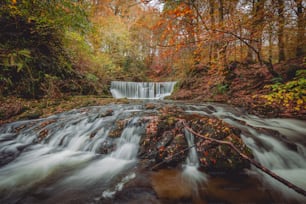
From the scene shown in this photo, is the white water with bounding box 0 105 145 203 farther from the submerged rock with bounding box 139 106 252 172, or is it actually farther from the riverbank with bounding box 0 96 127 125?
the riverbank with bounding box 0 96 127 125

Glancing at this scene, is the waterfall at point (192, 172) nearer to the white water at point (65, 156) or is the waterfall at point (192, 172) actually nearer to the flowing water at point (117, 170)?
the flowing water at point (117, 170)

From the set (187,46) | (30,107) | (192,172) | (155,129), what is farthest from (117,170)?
(30,107)

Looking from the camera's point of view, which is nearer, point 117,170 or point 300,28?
point 117,170

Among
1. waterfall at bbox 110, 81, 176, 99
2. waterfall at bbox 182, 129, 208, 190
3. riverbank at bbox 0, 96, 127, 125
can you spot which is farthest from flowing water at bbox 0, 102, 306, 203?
waterfall at bbox 110, 81, 176, 99

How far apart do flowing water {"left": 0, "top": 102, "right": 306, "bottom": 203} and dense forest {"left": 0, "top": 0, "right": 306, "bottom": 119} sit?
1.22 m

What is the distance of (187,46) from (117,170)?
458cm

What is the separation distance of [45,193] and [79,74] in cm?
828

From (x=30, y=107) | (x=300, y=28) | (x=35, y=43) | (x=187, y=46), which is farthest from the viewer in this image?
(x=35, y=43)

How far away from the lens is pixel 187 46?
5.15 meters

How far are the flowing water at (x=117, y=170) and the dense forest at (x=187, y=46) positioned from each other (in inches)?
48.1

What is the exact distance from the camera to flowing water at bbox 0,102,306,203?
183 cm

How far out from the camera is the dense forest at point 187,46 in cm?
459

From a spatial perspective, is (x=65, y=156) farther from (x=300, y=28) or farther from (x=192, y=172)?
(x=300, y=28)

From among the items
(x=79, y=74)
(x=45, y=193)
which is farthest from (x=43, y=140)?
(x=79, y=74)
